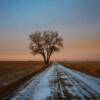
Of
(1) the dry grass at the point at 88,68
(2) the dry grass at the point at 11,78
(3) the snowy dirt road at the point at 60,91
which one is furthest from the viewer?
(1) the dry grass at the point at 88,68

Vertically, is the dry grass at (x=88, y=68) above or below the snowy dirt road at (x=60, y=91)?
above

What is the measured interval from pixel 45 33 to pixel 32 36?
4.61m

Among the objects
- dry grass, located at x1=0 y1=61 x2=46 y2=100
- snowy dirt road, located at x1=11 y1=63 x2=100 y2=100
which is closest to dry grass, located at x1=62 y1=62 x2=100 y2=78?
dry grass, located at x1=0 y1=61 x2=46 y2=100

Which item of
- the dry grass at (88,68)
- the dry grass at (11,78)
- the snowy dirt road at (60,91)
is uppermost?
the dry grass at (88,68)

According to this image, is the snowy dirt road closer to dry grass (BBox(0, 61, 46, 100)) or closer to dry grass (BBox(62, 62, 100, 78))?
dry grass (BBox(0, 61, 46, 100))

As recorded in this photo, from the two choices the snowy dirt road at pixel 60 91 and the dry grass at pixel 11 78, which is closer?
the snowy dirt road at pixel 60 91

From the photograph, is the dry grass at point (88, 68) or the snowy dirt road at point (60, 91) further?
the dry grass at point (88, 68)

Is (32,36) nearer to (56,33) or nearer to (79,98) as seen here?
(56,33)

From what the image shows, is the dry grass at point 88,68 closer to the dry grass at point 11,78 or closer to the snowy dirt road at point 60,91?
the dry grass at point 11,78

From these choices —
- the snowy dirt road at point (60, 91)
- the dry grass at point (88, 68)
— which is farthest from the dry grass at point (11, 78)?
the dry grass at point (88, 68)

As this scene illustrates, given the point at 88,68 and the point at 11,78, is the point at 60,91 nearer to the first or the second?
the point at 11,78

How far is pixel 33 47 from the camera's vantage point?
8706 cm

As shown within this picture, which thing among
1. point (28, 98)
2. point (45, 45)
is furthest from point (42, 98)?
point (45, 45)

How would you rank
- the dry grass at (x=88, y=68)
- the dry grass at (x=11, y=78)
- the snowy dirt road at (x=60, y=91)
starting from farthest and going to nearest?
the dry grass at (x=88, y=68) < the dry grass at (x=11, y=78) < the snowy dirt road at (x=60, y=91)
